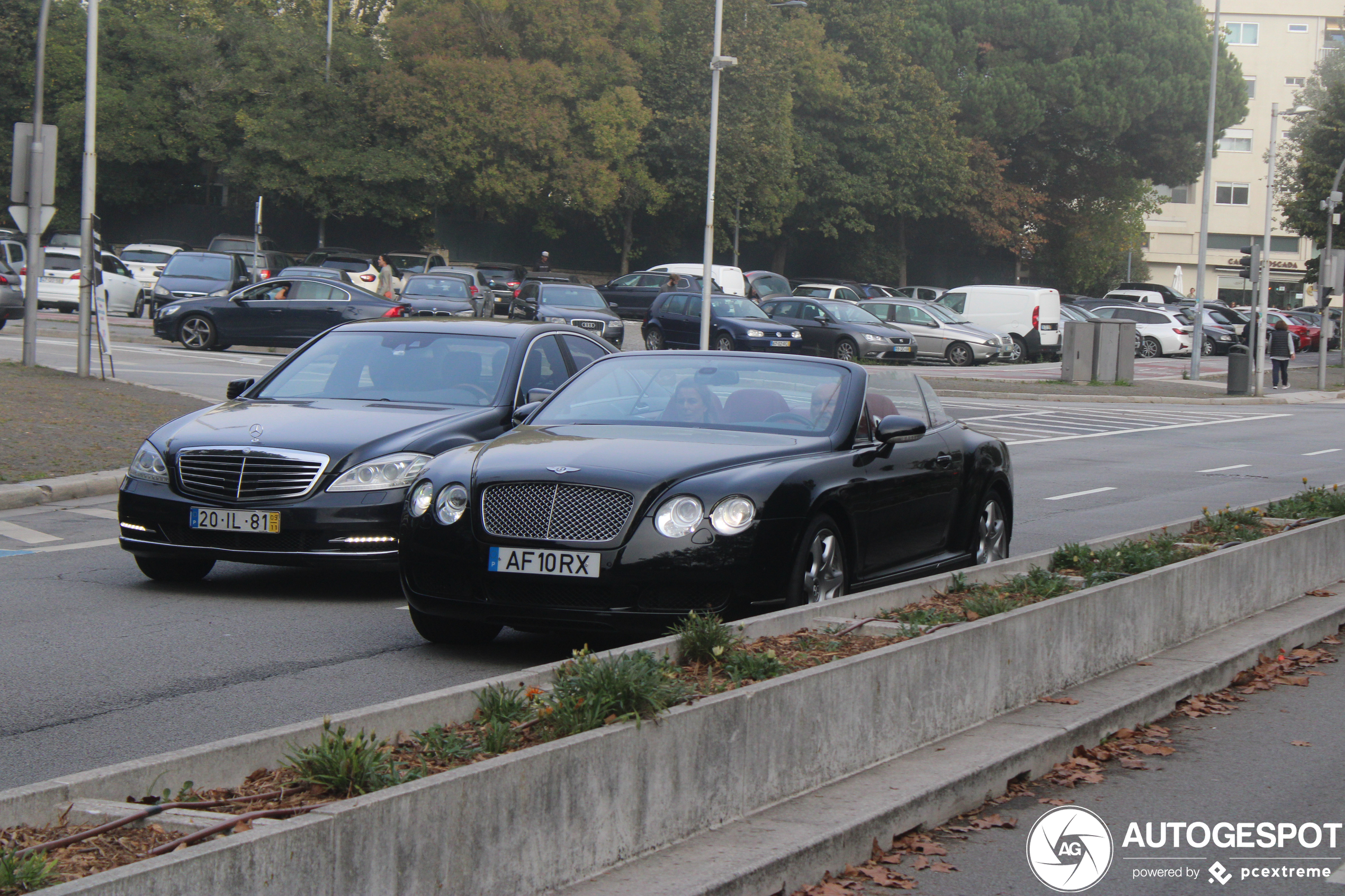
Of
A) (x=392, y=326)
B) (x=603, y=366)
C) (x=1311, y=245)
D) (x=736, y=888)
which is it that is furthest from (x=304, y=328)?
(x=1311, y=245)

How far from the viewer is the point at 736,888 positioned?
407cm

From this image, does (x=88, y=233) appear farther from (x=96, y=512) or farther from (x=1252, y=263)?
(x=1252, y=263)

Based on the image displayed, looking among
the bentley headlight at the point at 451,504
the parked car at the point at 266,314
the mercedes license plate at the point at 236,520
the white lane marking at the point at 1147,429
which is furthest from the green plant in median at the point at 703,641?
the parked car at the point at 266,314

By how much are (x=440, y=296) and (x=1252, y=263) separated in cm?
1792

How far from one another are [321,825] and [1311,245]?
102519 millimetres

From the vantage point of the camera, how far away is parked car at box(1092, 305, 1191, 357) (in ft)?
171

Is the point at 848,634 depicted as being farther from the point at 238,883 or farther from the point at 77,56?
the point at 77,56

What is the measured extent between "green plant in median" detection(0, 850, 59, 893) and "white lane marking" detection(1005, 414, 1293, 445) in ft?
57.7

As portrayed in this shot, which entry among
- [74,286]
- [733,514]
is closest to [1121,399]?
[74,286]

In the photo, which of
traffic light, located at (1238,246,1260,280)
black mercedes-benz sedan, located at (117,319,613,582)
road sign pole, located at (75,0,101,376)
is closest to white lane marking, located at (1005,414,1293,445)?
traffic light, located at (1238,246,1260,280)

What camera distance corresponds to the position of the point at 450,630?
24.8 feet

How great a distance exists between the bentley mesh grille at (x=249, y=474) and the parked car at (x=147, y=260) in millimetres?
38085

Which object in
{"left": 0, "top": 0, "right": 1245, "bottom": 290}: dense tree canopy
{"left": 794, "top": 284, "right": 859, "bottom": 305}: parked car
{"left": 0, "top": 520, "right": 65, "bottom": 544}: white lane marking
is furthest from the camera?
{"left": 0, "top": 0, "right": 1245, "bottom": 290}: dense tree canopy

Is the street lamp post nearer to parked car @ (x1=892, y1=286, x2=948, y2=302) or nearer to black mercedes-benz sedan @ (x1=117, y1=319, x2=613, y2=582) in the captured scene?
black mercedes-benz sedan @ (x1=117, y1=319, x2=613, y2=582)
